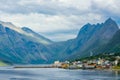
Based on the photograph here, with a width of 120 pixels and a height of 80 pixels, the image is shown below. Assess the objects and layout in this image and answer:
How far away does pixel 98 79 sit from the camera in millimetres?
194500

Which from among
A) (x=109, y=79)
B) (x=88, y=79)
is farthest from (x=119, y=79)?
(x=88, y=79)

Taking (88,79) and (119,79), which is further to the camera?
(88,79)

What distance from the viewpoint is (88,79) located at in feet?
654

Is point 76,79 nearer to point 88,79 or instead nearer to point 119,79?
point 88,79

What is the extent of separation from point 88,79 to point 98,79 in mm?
6605

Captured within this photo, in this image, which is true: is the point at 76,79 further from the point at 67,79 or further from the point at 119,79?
the point at 119,79

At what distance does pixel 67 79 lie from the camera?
653ft

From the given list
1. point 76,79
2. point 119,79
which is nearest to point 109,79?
point 119,79

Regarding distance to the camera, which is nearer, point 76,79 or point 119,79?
point 119,79

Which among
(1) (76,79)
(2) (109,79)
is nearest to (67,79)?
(1) (76,79)

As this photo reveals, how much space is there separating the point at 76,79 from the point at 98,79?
1158 cm

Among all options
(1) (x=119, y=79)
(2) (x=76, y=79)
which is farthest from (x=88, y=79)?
(1) (x=119, y=79)

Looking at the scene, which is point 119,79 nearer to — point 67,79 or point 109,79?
point 109,79
